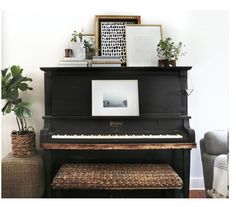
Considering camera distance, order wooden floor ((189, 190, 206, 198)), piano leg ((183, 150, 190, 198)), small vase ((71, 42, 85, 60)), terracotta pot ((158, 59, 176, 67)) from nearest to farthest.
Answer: piano leg ((183, 150, 190, 198)) → terracotta pot ((158, 59, 176, 67)) → small vase ((71, 42, 85, 60)) → wooden floor ((189, 190, 206, 198))

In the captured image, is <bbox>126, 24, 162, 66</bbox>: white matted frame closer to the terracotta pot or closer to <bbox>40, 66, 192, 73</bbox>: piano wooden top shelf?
the terracotta pot

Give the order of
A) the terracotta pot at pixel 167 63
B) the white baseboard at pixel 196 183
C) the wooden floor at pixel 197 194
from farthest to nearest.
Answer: the white baseboard at pixel 196 183 → the wooden floor at pixel 197 194 → the terracotta pot at pixel 167 63

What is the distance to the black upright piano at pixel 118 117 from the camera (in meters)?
2.36

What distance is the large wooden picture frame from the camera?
270 centimetres

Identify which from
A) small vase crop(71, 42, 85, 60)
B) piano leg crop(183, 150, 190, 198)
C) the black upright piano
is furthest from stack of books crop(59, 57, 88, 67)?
piano leg crop(183, 150, 190, 198)

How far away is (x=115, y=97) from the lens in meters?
2.44

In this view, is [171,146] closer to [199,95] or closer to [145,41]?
[199,95]

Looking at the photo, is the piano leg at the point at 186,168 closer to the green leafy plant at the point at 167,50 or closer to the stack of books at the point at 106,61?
the green leafy plant at the point at 167,50

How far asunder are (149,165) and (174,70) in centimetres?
91

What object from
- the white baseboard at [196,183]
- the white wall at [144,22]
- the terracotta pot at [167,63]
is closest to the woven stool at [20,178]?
the white wall at [144,22]

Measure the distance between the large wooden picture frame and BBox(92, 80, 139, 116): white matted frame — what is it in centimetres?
36

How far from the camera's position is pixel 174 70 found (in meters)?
2.46

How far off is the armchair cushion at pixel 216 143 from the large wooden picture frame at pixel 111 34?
1.13m

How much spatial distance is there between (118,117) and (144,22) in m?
1.10
